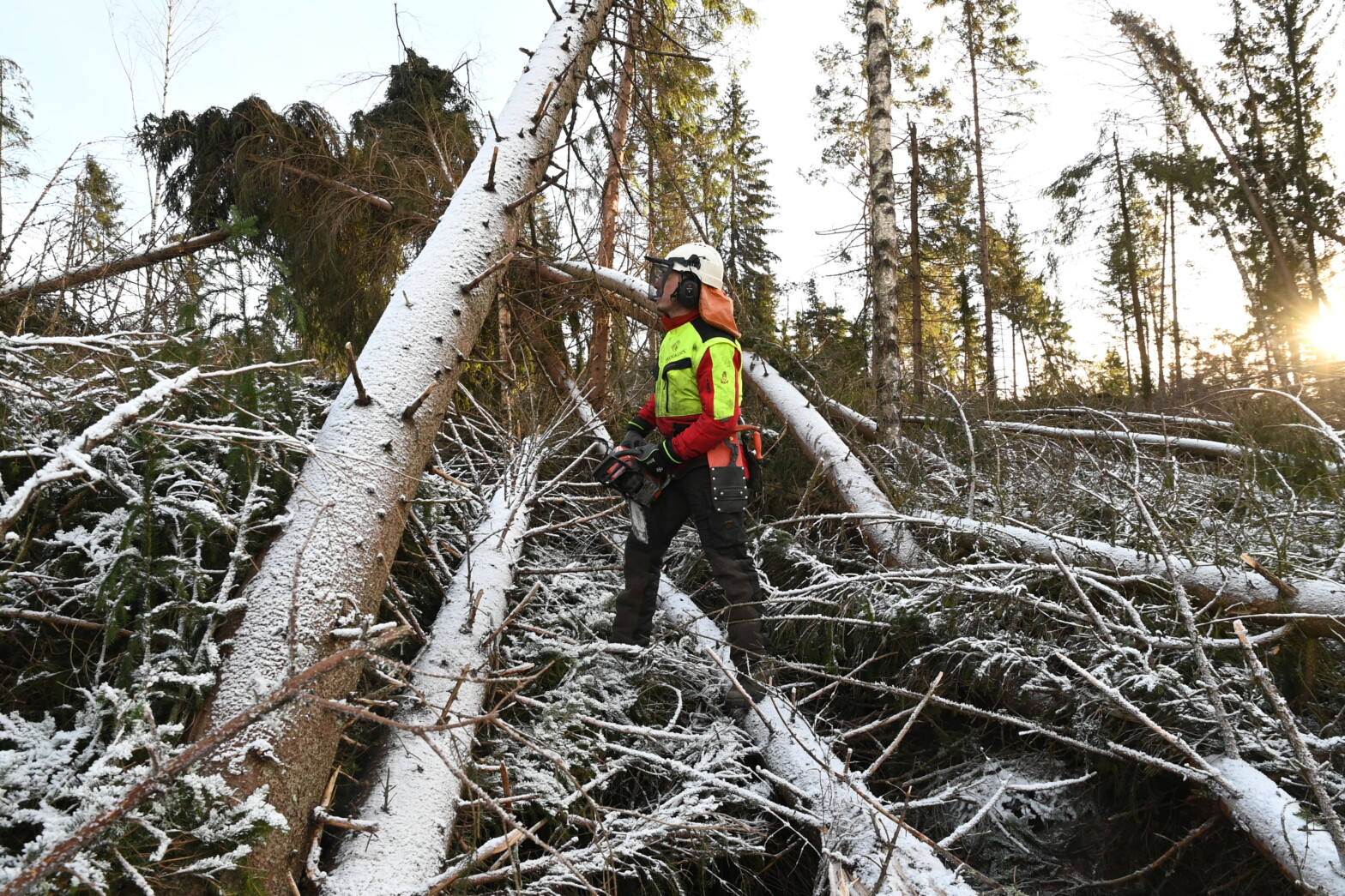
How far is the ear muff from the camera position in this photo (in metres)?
3.38

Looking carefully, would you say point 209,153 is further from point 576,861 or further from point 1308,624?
point 1308,624

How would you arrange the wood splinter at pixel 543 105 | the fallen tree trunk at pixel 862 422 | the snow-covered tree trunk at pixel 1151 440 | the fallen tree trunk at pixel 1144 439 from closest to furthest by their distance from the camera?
the snow-covered tree trunk at pixel 1151 440 → the wood splinter at pixel 543 105 → the fallen tree trunk at pixel 1144 439 → the fallen tree trunk at pixel 862 422

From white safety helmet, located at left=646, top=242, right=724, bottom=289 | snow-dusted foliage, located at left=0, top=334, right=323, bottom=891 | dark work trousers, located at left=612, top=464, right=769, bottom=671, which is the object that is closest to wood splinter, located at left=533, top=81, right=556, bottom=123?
white safety helmet, located at left=646, top=242, right=724, bottom=289

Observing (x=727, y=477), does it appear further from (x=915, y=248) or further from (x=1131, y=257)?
(x=1131, y=257)

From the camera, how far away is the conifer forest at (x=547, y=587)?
1.95 m

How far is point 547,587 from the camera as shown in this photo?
3436mm

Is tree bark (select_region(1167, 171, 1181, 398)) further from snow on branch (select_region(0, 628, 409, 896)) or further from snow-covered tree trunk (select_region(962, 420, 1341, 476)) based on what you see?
snow on branch (select_region(0, 628, 409, 896))

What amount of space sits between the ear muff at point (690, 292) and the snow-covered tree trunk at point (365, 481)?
0.84m

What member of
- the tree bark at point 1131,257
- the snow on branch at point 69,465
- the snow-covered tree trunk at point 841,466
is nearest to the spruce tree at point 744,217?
the snow-covered tree trunk at point 841,466

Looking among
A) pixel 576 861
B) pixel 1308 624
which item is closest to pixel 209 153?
pixel 576 861

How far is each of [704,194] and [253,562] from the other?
5.67 m

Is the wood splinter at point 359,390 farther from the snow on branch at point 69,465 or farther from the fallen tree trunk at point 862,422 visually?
the fallen tree trunk at point 862,422

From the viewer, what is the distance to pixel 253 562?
228 cm

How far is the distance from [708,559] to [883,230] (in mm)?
3474
